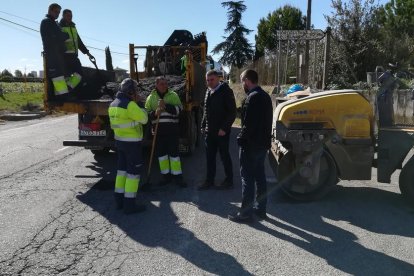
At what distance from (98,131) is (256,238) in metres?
4.11

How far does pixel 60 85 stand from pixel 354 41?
13.7 m

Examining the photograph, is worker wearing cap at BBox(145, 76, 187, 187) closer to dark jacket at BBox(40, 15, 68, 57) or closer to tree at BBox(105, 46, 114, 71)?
dark jacket at BBox(40, 15, 68, 57)

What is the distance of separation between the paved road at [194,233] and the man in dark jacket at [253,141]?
0.85 ft

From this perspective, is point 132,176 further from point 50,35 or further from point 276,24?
point 276,24

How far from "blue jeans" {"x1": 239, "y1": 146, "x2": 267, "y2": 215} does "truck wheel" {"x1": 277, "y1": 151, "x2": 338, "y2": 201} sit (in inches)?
32.0

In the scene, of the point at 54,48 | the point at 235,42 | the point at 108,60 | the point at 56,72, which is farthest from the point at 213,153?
the point at 235,42

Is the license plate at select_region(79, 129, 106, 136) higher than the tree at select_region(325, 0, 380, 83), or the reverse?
the tree at select_region(325, 0, 380, 83)

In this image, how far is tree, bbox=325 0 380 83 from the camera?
56.9 ft

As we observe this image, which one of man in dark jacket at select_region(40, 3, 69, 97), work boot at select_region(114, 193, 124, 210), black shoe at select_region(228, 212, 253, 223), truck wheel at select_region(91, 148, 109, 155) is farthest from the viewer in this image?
truck wheel at select_region(91, 148, 109, 155)

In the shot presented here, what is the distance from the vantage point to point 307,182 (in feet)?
19.8

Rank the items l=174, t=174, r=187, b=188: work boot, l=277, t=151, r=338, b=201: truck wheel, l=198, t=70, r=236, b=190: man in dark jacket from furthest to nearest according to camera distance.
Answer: l=174, t=174, r=187, b=188: work boot → l=198, t=70, r=236, b=190: man in dark jacket → l=277, t=151, r=338, b=201: truck wheel

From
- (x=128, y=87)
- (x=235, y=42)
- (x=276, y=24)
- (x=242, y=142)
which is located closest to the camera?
(x=242, y=142)

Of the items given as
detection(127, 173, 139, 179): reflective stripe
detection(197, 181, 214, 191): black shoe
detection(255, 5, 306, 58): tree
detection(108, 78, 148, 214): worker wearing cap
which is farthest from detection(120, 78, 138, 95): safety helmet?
detection(255, 5, 306, 58): tree

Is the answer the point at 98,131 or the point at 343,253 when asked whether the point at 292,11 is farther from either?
the point at 343,253
